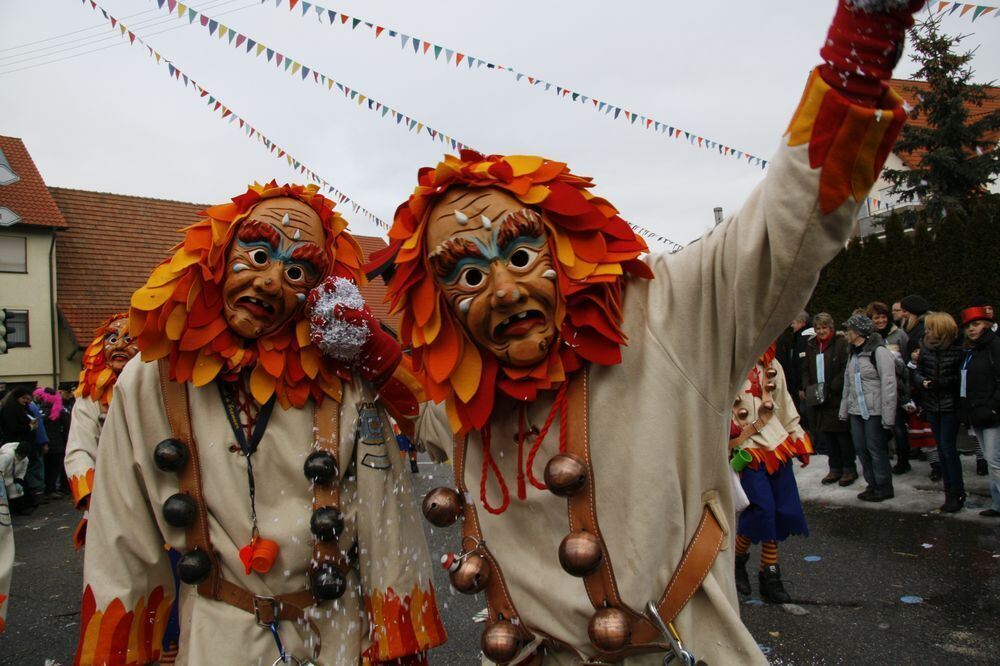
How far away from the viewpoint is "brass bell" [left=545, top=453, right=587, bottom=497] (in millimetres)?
1750

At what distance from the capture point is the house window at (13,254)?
17.9 meters

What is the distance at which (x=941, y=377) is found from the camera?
6031mm

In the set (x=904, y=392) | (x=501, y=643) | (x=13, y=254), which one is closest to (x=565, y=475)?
(x=501, y=643)

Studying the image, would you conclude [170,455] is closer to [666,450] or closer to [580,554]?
[580,554]

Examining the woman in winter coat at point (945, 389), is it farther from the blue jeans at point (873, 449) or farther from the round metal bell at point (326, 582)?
the round metal bell at point (326, 582)

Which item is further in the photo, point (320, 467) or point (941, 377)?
point (941, 377)

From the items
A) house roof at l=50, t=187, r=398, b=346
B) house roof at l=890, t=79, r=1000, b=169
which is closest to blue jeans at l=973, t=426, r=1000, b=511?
house roof at l=890, t=79, r=1000, b=169

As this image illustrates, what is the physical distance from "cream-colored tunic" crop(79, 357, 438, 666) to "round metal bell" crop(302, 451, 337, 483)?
9cm

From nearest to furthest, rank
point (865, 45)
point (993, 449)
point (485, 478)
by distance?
point (865, 45) < point (485, 478) < point (993, 449)

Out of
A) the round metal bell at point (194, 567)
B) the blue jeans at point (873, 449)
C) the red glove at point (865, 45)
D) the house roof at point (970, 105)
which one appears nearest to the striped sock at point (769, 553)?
the blue jeans at point (873, 449)

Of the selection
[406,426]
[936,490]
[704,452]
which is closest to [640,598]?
[704,452]

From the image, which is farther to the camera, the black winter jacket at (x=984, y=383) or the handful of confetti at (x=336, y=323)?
the black winter jacket at (x=984, y=383)

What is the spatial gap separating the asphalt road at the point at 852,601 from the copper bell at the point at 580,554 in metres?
2.54

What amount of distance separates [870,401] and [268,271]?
19.5 feet
